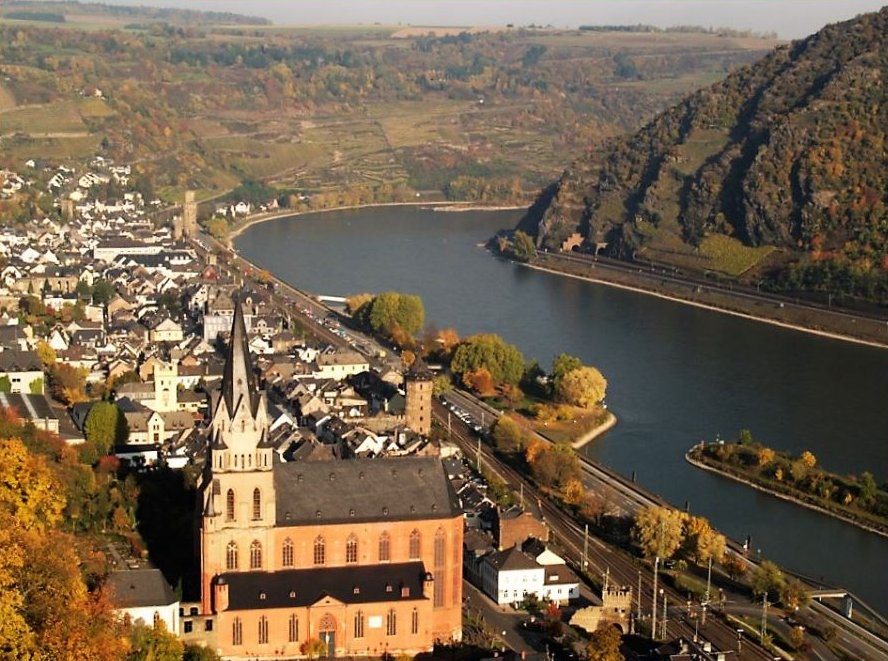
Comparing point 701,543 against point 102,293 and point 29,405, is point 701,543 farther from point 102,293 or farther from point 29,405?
point 102,293

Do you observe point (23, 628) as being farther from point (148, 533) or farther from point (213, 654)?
point (148, 533)

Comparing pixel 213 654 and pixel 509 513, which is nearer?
pixel 213 654

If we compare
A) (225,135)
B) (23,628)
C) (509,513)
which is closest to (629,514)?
(509,513)

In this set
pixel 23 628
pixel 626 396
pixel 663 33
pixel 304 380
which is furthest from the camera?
pixel 663 33

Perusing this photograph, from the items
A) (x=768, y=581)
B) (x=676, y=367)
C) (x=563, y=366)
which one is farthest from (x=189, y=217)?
(x=768, y=581)

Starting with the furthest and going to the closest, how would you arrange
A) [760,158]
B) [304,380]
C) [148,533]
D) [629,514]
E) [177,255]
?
[760,158]
[177,255]
[304,380]
[629,514]
[148,533]

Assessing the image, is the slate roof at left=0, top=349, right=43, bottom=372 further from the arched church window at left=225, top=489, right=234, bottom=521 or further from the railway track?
the arched church window at left=225, top=489, right=234, bottom=521
